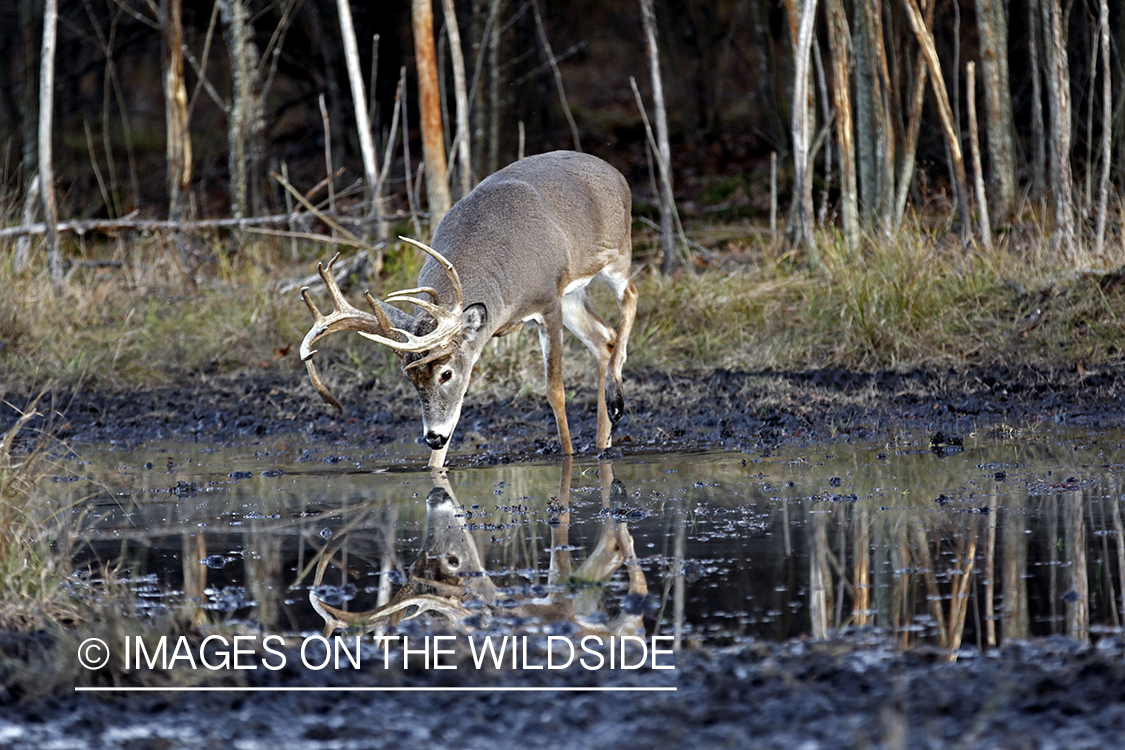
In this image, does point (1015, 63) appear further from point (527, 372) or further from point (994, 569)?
point (994, 569)

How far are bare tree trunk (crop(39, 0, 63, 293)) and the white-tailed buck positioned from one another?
203 inches

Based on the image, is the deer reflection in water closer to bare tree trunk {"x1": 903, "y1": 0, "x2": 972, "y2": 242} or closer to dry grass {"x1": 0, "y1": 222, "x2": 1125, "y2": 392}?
dry grass {"x1": 0, "y1": 222, "x2": 1125, "y2": 392}

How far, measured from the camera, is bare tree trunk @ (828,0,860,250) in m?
11.2

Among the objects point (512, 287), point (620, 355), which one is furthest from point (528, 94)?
point (512, 287)

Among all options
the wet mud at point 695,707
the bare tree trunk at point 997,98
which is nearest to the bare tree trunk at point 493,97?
the bare tree trunk at point 997,98

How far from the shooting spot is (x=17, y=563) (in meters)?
5.00

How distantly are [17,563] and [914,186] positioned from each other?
11.3 meters

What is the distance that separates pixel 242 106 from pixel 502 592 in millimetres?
11179

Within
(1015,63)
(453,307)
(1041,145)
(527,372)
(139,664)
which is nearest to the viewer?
(139,664)

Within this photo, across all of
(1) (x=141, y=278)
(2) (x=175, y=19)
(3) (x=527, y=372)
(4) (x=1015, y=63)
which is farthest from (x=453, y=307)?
(4) (x=1015, y=63)

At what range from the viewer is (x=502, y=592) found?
499 cm

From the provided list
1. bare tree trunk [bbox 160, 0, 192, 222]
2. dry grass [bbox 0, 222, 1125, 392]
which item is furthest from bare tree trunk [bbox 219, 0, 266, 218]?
dry grass [bbox 0, 222, 1125, 392]

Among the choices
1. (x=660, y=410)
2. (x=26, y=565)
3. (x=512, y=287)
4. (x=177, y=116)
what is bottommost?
(x=26, y=565)

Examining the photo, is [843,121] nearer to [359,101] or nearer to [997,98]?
[997,98]
